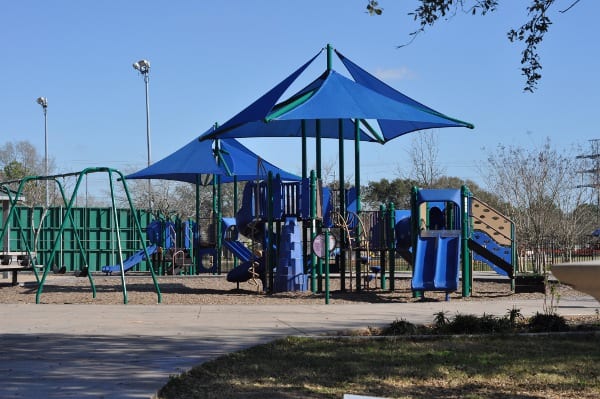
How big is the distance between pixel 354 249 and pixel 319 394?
11647 millimetres

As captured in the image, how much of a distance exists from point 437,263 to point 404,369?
900cm

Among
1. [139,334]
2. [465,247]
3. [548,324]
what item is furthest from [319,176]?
[139,334]

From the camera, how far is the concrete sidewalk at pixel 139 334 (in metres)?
6.81

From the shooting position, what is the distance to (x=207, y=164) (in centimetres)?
2789

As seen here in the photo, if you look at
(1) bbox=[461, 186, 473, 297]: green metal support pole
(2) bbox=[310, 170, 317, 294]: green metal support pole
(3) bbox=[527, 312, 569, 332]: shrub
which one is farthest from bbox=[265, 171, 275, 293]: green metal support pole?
(3) bbox=[527, 312, 569, 332]: shrub

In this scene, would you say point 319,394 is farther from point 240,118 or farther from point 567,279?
point 240,118

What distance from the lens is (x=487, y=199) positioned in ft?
161

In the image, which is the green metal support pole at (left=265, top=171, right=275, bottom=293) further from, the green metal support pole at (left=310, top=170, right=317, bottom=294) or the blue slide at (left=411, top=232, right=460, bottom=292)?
the blue slide at (left=411, top=232, right=460, bottom=292)

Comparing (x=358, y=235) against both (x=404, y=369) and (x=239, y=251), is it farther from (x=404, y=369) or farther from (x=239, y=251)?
(x=404, y=369)

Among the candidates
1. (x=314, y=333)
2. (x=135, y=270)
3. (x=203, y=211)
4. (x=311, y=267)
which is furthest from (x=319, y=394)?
(x=203, y=211)

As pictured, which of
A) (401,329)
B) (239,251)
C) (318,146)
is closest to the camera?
(401,329)

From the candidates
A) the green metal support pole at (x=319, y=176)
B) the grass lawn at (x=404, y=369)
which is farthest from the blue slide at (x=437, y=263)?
the grass lawn at (x=404, y=369)

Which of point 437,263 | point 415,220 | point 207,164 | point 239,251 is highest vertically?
point 207,164

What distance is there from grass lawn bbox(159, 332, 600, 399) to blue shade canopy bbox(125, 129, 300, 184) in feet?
60.8
